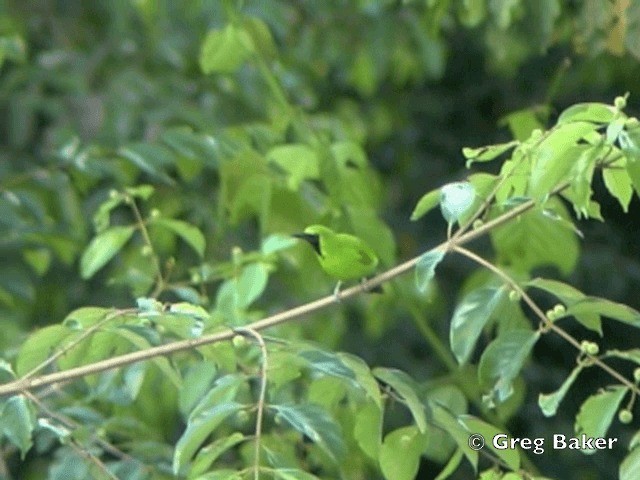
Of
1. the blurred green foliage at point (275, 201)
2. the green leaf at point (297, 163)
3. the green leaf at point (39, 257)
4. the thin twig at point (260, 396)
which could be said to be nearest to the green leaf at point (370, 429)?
the blurred green foliage at point (275, 201)

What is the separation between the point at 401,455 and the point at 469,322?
4.8 inches

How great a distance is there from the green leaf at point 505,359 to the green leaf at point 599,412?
0.07 metres

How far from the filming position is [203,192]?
9.39ft

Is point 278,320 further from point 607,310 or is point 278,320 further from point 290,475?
point 607,310

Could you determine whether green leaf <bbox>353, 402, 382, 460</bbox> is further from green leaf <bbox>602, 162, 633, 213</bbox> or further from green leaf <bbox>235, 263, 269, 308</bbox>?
green leaf <bbox>235, 263, 269, 308</bbox>

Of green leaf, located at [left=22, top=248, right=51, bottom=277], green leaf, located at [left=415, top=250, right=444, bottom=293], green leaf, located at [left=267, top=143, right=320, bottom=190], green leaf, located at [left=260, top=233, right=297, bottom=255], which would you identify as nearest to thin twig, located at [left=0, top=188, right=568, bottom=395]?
green leaf, located at [left=415, top=250, right=444, bottom=293]

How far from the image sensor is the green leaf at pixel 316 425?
1178mm

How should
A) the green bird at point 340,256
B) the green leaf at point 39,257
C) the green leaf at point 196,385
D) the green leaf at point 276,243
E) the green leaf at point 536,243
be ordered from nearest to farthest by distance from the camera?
the green bird at point 340,256 → the green leaf at point 196,385 → the green leaf at point 276,243 → the green leaf at point 536,243 → the green leaf at point 39,257

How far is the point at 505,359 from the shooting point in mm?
1252

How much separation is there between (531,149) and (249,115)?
1883mm

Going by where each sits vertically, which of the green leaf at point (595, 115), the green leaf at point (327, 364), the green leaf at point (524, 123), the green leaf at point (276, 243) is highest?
the green leaf at point (595, 115)

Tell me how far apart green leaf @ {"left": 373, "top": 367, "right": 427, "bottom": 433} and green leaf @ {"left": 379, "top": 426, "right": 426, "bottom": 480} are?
21 millimetres

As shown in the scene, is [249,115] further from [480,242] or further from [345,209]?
[345,209]

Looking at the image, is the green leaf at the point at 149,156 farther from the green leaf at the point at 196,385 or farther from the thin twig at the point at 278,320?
the thin twig at the point at 278,320
